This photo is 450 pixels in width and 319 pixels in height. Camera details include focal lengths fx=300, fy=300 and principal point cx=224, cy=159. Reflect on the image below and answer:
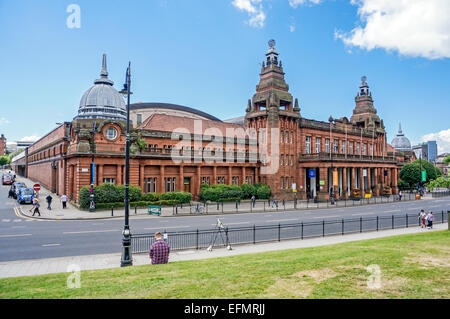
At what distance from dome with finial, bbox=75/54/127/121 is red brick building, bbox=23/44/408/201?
15cm

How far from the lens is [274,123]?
170ft

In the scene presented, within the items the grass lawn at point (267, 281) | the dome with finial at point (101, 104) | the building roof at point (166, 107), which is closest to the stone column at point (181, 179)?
the dome with finial at point (101, 104)

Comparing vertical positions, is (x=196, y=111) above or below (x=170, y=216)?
above

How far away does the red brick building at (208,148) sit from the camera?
3819 centimetres

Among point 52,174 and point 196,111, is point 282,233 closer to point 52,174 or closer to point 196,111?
point 52,174

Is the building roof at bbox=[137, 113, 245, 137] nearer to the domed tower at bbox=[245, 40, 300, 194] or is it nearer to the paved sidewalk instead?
the domed tower at bbox=[245, 40, 300, 194]

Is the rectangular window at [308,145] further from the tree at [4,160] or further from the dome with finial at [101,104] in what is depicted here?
the tree at [4,160]

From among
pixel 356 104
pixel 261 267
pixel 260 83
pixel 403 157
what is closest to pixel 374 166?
pixel 356 104

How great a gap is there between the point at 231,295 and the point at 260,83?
172 feet

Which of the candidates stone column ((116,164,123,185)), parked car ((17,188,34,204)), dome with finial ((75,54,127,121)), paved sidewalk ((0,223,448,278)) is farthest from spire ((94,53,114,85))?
paved sidewalk ((0,223,448,278))

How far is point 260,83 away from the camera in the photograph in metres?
56.0

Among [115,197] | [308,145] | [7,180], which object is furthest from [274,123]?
[7,180]

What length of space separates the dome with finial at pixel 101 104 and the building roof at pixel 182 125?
462cm

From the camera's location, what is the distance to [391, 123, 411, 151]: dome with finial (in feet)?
436
